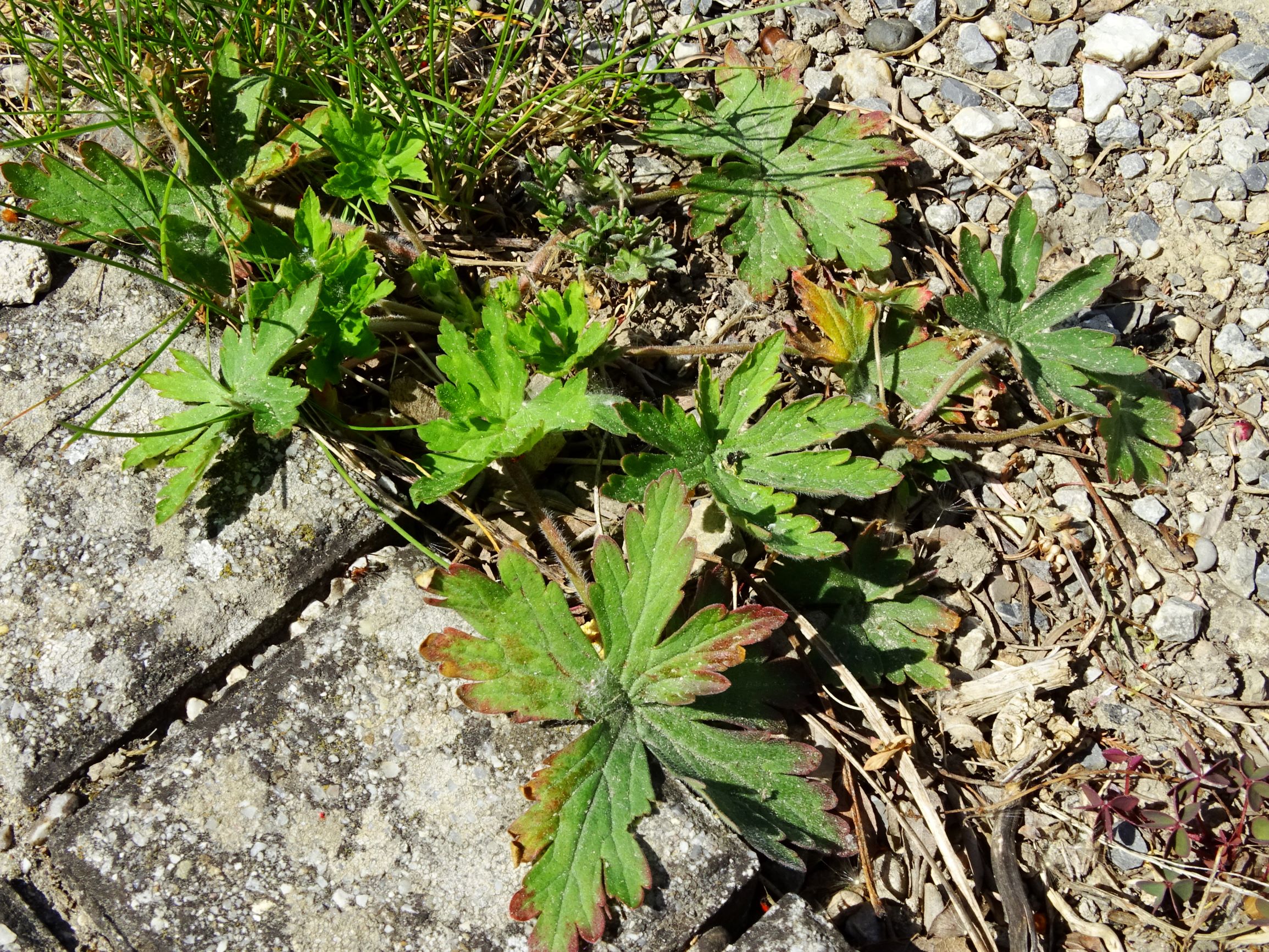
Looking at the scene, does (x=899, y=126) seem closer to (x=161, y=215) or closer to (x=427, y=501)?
(x=427, y=501)

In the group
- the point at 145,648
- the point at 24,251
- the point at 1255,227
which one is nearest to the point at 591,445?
the point at 145,648

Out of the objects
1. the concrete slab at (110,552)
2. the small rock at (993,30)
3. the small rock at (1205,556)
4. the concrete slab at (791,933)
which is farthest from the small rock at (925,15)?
the concrete slab at (791,933)

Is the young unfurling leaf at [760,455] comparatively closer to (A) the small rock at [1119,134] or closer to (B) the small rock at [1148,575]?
(B) the small rock at [1148,575]

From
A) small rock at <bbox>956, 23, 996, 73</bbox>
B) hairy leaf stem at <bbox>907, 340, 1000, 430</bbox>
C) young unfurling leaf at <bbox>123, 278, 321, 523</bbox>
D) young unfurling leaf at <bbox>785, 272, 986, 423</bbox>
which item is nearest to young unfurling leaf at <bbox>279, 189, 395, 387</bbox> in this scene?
young unfurling leaf at <bbox>123, 278, 321, 523</bbox>

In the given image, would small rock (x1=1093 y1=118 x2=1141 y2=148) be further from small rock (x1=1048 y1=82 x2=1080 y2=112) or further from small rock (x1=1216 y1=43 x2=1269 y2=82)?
small rock (x1=1216 y1=43 x2=1269 y2=82)

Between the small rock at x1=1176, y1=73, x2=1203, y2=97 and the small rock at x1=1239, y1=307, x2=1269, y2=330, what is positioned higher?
the small rock at x1=1176, y1=73, x2=1203, y2=97

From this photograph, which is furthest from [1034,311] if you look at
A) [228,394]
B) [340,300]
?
[228,394]

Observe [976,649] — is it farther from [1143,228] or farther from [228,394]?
[228,394]
